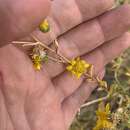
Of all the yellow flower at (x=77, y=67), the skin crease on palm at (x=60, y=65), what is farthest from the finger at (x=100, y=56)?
the yellow flower at (x=77, y=67)

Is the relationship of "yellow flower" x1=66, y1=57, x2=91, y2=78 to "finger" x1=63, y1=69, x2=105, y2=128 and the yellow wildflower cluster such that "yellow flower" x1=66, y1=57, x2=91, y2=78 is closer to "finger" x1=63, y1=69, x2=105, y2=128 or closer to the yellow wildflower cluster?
the yellow wildflower cluster

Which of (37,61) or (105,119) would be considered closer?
(37,61)

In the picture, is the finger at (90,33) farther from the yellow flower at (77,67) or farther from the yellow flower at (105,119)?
the yellow flower at (105,119)

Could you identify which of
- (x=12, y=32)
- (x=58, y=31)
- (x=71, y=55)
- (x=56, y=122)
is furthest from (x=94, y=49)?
(x=12, y=32)

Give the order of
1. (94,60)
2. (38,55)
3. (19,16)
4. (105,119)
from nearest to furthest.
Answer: (19,16), (38,55), (105,119), (94,60)

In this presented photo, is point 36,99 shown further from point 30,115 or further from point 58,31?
point 58,31

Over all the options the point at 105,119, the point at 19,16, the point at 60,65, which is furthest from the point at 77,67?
the point at 19,16

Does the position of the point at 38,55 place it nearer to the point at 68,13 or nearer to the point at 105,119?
the point at 68,13
